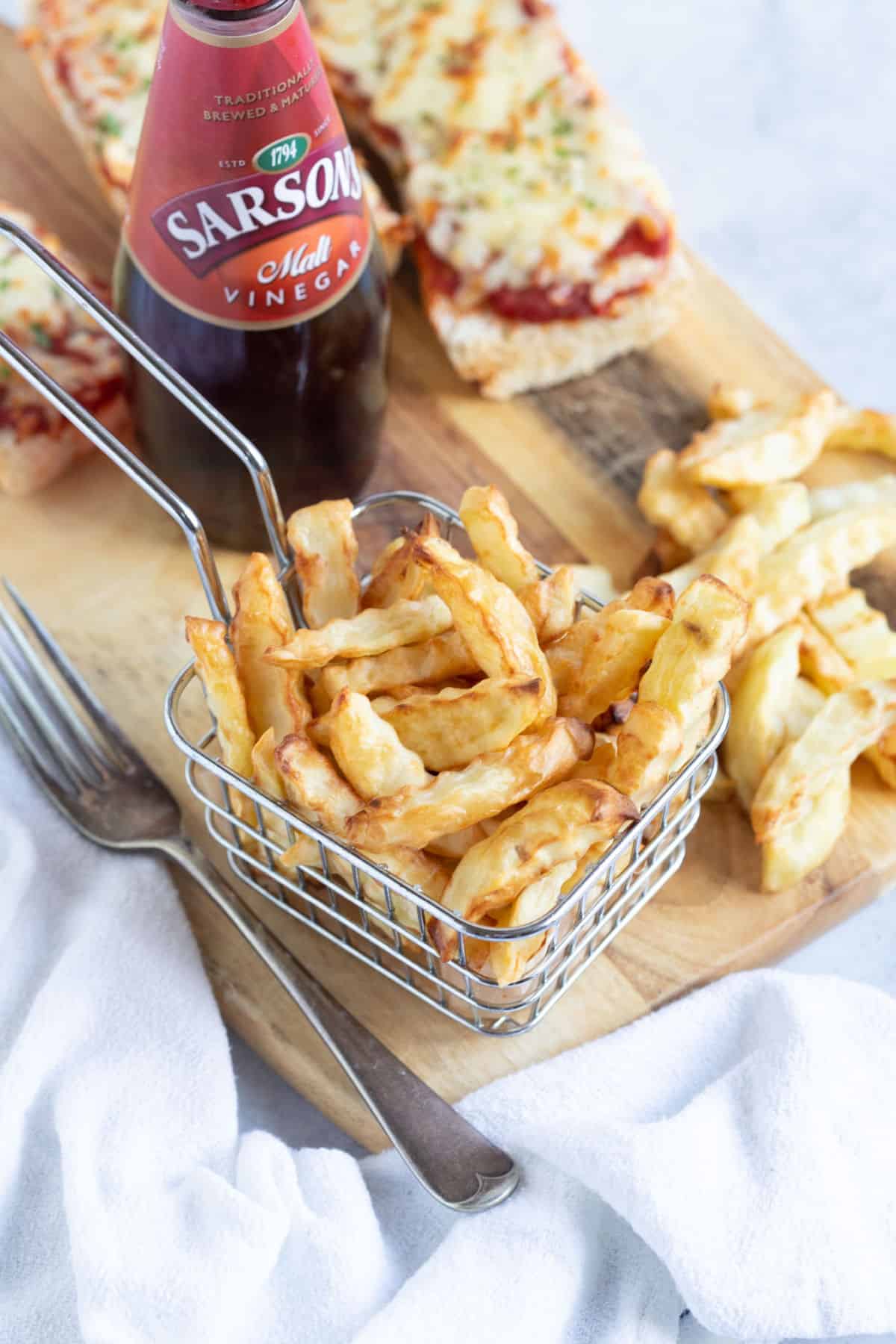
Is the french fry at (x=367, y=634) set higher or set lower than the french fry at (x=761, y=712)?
higher

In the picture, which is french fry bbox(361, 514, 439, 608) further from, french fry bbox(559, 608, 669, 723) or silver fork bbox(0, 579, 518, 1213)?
→ silver fork bbox(0, 579, 518, 1213)

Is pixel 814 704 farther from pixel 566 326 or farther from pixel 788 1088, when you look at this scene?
pixel 566 326

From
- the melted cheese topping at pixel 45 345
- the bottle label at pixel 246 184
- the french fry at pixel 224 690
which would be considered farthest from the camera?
the melted cheese topping at pixel 45 345

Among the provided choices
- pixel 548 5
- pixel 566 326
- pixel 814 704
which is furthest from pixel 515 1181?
pixel 548 5

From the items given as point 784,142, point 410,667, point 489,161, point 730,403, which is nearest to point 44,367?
point 489,161

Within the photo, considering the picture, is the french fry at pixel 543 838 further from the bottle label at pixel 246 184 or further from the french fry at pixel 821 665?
the bottle label at pixel 246 184

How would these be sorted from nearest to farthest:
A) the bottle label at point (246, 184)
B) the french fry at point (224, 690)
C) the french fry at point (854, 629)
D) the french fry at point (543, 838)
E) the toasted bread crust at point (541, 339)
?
1. the french fry at point (543, 838)
2. the french fry at point (224, 690)
3. the bottle label at point (246, 184)
4. the french fry at point (854, 629)
5. the toasted bread crust at point (541, 339)

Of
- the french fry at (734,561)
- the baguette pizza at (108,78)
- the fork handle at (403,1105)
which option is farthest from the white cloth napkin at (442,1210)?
the baguette pizza at (108,78)

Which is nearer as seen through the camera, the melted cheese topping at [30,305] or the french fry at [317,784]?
the french fry at [317,784]
